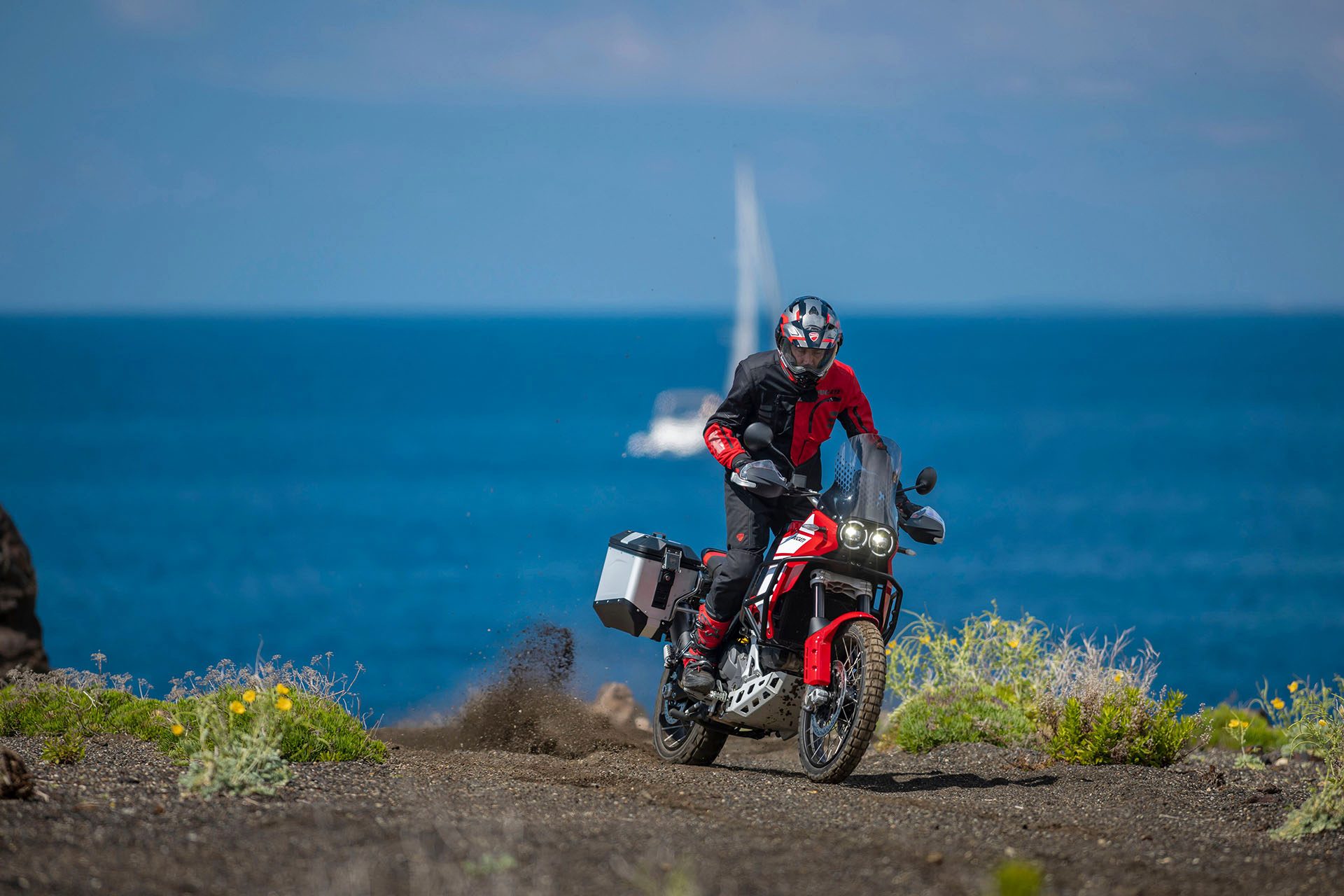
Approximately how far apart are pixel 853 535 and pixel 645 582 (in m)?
1.86

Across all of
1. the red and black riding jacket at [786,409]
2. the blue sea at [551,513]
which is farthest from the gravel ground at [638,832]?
the blue sea at [551,513]

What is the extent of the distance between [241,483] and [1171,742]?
84118mm

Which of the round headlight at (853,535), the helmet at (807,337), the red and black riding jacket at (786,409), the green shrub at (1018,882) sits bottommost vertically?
the green shrub at (1018,882)

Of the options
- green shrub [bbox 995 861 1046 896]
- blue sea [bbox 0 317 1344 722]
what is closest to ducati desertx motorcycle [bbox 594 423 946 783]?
blue sea [bbox 0 317 1344 722]

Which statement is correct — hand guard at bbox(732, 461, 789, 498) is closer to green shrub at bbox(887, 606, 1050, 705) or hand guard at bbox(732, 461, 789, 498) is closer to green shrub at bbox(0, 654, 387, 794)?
green shrub at bbox(0, 654, 387, 794)

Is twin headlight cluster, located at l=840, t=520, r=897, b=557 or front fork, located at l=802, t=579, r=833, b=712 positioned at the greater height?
twin headlight cluster, located at l=840, t=520, r=897, b=557

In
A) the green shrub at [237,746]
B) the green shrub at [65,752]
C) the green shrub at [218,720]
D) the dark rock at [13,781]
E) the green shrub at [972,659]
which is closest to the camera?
the dark rock at [13,781]

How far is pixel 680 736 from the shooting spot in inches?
373

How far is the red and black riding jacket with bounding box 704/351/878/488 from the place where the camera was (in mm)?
8469

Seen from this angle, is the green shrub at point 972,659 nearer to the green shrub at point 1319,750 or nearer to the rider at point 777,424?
the green shrub at point 1319,750

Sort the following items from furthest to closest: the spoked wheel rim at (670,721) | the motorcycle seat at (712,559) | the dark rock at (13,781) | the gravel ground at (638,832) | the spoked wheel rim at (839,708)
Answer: the spoked wheel rim at (670,721) < the motorcycle seat at (712,559) < the spoked wheel rim at (839,708) < the dark rock at (13,781) < the gravel ground at (638,832)

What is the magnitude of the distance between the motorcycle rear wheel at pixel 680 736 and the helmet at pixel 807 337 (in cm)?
233

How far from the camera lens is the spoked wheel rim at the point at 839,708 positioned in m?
7.72

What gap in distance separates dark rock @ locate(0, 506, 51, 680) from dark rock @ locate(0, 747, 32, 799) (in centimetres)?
576
